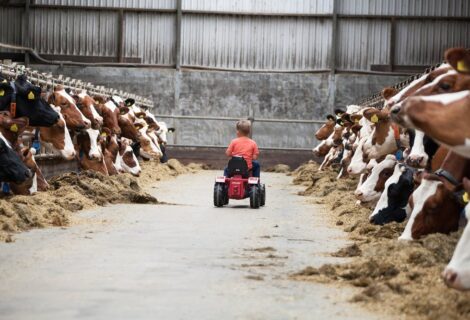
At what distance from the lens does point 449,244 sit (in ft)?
29.6

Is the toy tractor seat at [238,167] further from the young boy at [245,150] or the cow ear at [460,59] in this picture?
the cow ear at [460,59]

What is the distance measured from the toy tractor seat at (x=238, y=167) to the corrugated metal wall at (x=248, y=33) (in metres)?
21.6

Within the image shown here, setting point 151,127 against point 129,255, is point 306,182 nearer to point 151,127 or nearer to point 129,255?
point 151,127

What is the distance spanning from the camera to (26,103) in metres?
16.2

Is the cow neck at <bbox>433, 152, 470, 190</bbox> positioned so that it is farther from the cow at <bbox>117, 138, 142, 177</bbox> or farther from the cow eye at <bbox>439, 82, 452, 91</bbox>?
the cow at <bbox>117, 138, 142, 177</bbox>

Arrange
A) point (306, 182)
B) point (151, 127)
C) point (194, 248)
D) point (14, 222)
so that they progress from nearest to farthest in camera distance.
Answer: point (194, 248) < point (14, 222) < point (306, 182) < point (151, 127)

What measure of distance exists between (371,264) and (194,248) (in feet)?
8.27

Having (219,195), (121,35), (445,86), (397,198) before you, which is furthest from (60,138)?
(121,35)

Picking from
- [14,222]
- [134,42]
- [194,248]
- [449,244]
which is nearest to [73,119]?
[14,222]

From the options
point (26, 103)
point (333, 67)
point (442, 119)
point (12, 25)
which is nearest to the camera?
point (442, 119)

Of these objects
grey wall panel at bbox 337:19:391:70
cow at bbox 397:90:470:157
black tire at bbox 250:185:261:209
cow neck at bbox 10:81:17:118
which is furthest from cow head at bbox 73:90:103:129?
grey wall panel at bbox 337:19:391:70

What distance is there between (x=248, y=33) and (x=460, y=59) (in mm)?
32262

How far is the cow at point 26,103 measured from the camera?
618 inches

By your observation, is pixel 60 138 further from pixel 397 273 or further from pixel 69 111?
pixel 397 273
